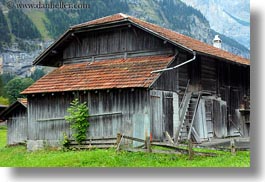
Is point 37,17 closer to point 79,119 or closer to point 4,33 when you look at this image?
point 4,33

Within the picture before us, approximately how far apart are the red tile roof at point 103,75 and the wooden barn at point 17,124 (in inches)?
120

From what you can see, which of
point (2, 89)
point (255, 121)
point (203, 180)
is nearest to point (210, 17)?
point (255, 121)

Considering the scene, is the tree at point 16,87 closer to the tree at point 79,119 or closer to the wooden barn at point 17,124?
the tree at point 79,119

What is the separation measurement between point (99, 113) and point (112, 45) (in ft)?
8.54

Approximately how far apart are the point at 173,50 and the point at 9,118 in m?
7.76

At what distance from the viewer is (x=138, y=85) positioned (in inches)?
557

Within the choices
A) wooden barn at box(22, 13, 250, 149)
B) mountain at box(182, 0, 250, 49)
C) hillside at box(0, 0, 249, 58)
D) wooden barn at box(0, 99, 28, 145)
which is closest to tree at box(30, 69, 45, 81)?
wooden barn at box(22, 13, 250, 149)

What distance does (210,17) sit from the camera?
1442 centimetres

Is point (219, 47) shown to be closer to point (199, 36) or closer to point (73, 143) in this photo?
point (199, 36)

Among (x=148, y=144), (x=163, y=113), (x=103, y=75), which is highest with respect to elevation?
(x=103, y=75)

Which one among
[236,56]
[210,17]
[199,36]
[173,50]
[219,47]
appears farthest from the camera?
[219,47]

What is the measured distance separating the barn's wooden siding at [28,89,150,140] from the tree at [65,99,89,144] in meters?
0.16

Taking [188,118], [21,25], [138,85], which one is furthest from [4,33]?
[188,118]

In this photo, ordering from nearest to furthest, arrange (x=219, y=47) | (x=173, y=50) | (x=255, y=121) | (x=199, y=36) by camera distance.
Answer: (x=255, y=121) → (x=173, y=50) → (x=199, y=36) → (x=219, y=47)
